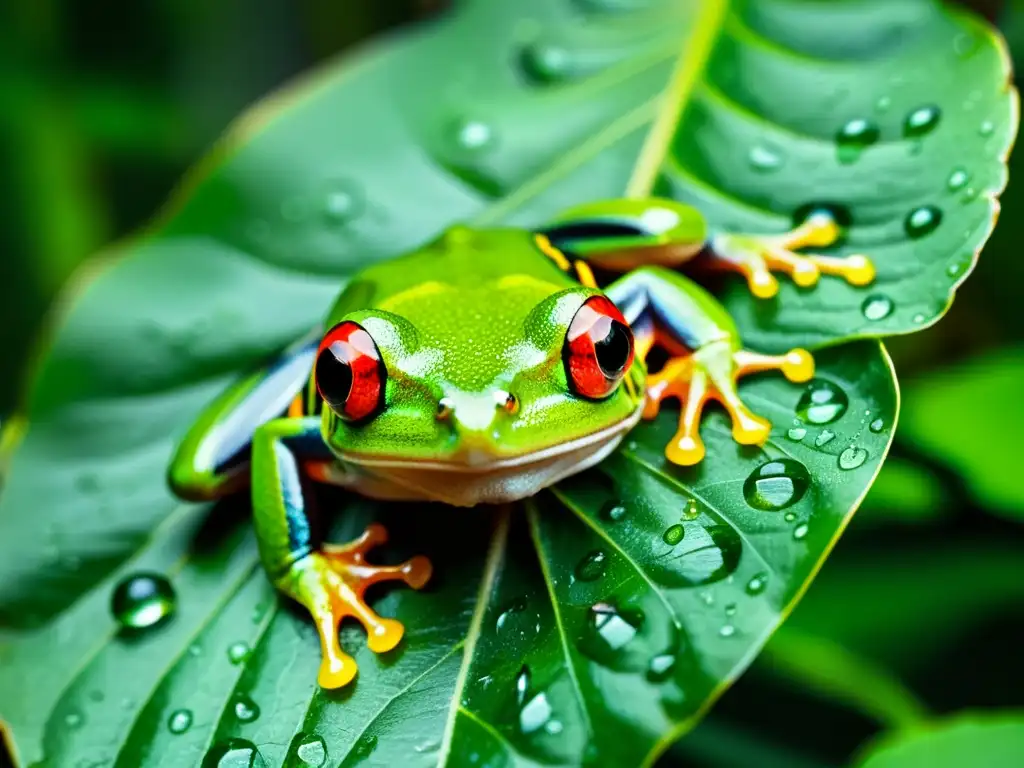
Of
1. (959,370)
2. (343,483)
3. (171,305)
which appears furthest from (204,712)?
(959,370)

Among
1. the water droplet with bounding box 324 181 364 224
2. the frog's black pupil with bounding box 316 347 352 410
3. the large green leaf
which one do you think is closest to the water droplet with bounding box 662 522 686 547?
the large green leaf

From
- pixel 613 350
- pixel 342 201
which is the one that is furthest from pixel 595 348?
pixel 342 201

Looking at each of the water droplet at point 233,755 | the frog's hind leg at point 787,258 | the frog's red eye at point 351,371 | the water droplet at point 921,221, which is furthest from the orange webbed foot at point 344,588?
the water droplet at point 921,221

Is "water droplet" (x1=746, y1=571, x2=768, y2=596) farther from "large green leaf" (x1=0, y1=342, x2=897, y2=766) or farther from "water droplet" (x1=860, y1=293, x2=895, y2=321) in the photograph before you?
"water droplet" (x1=860, y1=293, x2=895, y2=321)

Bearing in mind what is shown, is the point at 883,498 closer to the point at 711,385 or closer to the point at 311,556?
the point at 711,385

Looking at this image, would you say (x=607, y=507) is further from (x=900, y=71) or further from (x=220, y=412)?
(x=900, y=71)

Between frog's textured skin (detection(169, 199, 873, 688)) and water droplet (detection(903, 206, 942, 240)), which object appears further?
water droplet (detection(903, 206, 942, 240))
